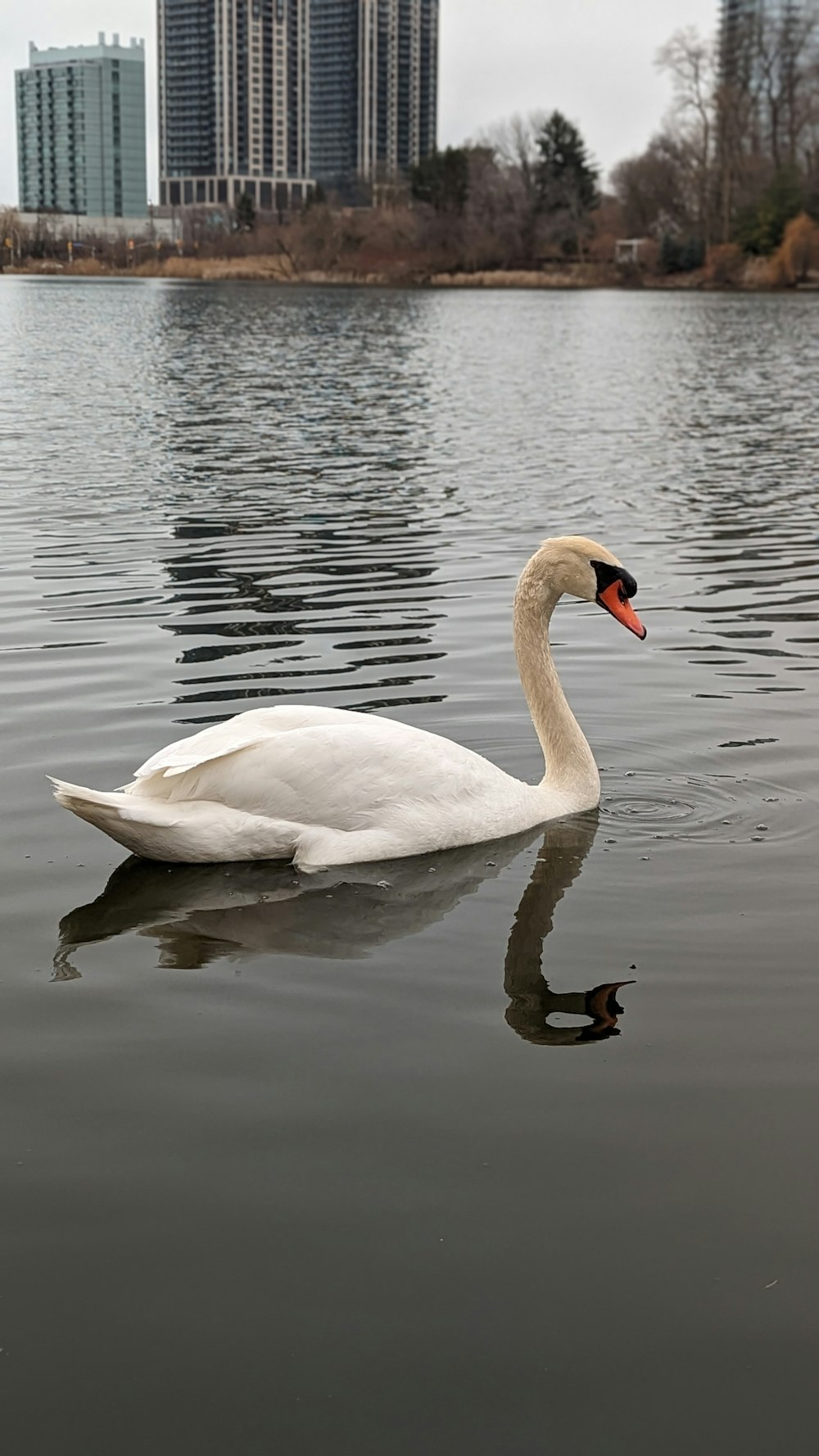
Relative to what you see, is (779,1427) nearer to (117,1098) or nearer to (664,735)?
(117,1098)

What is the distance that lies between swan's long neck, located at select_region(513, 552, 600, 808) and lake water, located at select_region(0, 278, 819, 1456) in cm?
19

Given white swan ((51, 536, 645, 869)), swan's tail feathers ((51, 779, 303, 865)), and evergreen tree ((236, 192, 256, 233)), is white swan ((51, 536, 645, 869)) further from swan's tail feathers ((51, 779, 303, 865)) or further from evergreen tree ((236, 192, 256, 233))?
evergreen tree ((236, 192, 256, 233))

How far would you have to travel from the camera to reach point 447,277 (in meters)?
95.4

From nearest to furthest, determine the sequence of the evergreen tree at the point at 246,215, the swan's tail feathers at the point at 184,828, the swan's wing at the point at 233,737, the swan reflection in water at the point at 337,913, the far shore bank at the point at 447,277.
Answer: the swan reflection in water at the point at 337,913
the swan's tail feathers at the point at 184,828
the swan's wing at the point at 233,737
the far shore bank at the point at 447,277
the evergreen tree at the point at 246,215

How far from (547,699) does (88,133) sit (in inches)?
7853

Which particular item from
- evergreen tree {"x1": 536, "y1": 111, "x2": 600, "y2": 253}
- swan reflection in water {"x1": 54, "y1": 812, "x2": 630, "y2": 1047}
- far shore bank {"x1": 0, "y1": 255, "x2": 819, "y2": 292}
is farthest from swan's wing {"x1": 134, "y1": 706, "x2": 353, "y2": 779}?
evergreen tree {"x1": 536, "y1": 111, "x2": 600, "y2": 253}

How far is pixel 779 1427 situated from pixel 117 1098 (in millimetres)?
1722

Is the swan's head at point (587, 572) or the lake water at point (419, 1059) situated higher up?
the swan's head at point (587, 572)

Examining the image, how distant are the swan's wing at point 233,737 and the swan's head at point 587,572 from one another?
3.68ft

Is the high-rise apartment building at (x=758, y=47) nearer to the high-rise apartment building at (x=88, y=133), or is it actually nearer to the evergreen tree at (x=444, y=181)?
the evergreen tree at (x=444, y=181)

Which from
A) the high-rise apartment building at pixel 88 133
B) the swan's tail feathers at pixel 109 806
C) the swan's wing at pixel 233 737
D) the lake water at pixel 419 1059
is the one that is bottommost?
the lake water at pixel 419 1059

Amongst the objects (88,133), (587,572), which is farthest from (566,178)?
(587,572)

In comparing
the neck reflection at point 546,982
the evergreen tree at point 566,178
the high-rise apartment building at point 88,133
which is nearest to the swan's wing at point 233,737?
the neck reflection at point 546,982

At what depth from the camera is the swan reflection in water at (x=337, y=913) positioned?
454cm
